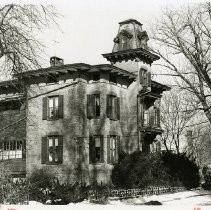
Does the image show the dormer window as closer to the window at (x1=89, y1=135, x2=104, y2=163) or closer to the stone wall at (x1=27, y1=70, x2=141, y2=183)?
the stone wall at (x1=27, y1=70, x2=141, y2=183)

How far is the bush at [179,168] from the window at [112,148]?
386 centimetres

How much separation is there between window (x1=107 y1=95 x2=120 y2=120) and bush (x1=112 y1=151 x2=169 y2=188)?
3133 millimetres

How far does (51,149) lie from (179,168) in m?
10.1

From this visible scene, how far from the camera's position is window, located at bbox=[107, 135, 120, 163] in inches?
1205

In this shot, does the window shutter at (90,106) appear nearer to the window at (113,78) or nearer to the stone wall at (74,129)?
the stone wall at (74,129)

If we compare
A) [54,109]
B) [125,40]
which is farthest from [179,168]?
[125,40]

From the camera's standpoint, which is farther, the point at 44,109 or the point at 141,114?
the point at 141,114

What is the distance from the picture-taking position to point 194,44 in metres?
21.3

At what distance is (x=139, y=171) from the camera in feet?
95.7

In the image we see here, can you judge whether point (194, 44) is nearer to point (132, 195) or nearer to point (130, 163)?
point (132, 195)

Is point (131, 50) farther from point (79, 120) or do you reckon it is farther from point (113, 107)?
point (79, 120)

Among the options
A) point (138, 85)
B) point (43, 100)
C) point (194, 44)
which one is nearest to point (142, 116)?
point (138, 85)

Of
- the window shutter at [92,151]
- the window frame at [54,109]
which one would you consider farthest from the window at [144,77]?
the window frame at [54,109]

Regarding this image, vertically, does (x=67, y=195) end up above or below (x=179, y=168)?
below
